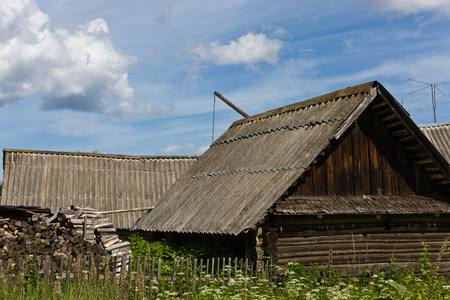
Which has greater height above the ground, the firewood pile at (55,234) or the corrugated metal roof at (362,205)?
the corrugated metal roof at (362,205)

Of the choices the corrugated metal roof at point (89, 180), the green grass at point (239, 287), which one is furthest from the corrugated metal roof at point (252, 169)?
the corrugated metal roof at point (89, 180)

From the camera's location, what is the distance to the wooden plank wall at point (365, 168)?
13102 mm

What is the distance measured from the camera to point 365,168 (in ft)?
45.6

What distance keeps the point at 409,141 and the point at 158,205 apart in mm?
7865

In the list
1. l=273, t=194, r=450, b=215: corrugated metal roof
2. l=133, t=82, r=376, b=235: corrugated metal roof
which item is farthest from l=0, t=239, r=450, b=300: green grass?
l=133, t=82, r=376, b=235: corrugated metal roof

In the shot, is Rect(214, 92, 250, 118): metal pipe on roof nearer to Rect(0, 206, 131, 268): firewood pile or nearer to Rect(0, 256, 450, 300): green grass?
Rect(0, 206, 131, 268): firewood pile

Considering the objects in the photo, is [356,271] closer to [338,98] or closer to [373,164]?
[373,164]

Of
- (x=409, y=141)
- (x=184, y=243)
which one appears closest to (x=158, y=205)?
(x=184, y=243)

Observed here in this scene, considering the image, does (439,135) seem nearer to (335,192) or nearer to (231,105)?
(231,105)

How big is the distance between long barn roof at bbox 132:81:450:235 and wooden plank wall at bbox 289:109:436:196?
0.48 m

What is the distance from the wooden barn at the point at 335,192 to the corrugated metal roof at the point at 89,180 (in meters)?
6.07

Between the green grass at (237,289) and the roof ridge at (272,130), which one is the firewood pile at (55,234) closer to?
the green grass at (237,289)

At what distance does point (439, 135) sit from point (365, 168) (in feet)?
57.8

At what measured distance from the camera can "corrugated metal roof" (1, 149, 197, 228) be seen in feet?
69.2
